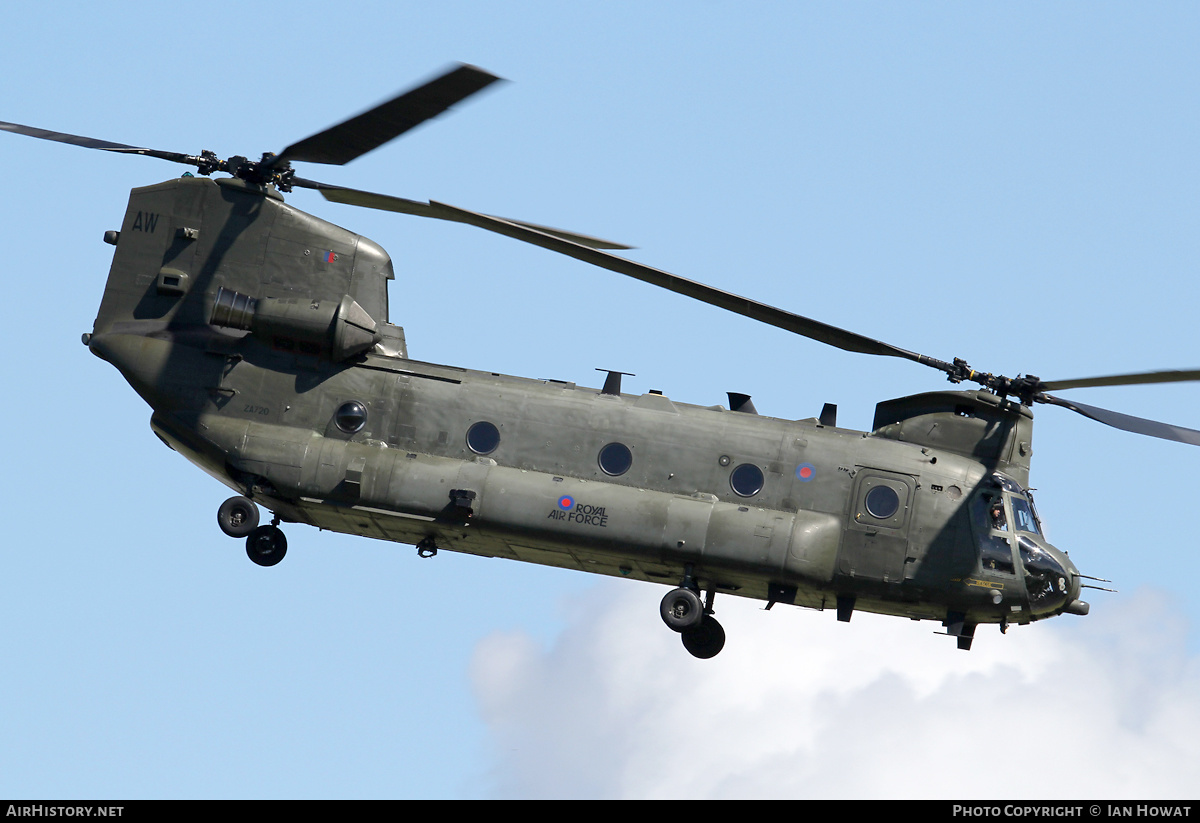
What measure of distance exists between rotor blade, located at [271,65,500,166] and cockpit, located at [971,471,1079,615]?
11522mm

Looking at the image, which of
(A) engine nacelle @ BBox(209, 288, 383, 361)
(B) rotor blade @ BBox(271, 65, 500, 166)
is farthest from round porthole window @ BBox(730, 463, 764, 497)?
(B) rotor blade @ BBox(271, 65, 500, 166)

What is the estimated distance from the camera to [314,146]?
27109mm

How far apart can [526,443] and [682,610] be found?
4.09m

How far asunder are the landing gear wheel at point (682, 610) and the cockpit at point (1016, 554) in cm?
498

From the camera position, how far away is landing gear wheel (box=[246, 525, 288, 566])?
2867cm

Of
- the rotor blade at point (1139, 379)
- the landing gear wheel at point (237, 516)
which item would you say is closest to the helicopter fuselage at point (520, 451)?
the landing gear wheel at point (237, 516)

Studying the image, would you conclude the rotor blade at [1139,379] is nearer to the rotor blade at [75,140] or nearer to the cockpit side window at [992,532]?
the cockpit side window at [992,532]

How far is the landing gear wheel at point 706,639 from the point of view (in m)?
28.2

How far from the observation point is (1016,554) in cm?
2684

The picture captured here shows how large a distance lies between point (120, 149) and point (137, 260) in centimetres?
209

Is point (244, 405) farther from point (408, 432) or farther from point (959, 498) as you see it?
point (959, 498)
